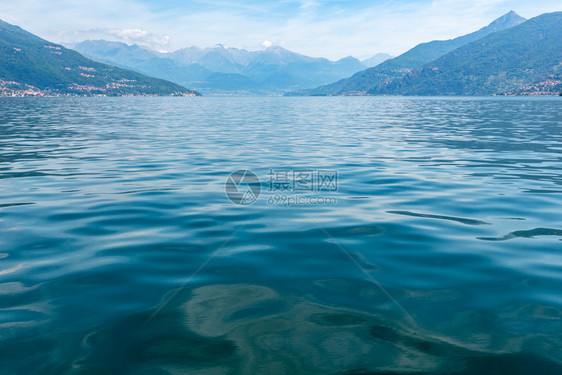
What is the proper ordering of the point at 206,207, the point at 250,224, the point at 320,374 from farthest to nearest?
the point at 206,207
the point at 250,224
the point at 320,374

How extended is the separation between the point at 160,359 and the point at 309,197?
328 inches

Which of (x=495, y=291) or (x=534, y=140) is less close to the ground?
(x=534, y=140)

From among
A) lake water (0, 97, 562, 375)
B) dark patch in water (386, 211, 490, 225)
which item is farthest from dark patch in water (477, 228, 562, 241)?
dark patch in water (386, 211, 490, 225)

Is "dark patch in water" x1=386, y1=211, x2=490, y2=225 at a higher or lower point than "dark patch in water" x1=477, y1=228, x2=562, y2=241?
higher

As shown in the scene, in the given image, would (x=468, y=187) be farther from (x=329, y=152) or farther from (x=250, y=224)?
(x=329, y=152)

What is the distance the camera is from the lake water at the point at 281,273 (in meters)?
4.32

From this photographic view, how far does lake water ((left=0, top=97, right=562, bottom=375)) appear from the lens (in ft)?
14.2

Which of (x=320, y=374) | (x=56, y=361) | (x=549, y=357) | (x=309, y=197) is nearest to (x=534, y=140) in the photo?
(x=309, y=197)

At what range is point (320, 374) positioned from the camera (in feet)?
13.1

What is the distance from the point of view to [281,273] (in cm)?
656

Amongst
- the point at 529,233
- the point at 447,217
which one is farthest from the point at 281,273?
the point at 529,233

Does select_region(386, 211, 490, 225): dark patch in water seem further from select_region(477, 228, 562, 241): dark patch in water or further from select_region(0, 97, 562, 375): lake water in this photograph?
select_region(477, 228, 562, 241): dark patch in water

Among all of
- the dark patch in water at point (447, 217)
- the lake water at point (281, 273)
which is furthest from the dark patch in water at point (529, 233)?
the dark patch in water at point (447, 217)

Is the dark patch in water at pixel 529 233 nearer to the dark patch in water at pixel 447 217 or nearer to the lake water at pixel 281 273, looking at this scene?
the lake water at pixel 281 273
